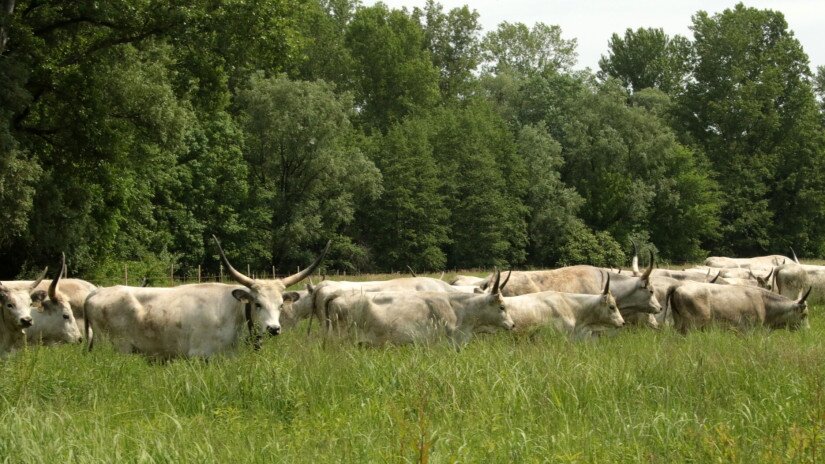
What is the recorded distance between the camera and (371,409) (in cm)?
856

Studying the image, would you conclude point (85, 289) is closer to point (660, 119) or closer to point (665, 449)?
point (665, 449)

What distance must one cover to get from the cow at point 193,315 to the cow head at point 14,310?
91 cm

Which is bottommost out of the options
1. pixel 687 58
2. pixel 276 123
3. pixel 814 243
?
pixel 814 243

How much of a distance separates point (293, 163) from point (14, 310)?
4205 cm

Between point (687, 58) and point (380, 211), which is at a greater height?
point (687, 58)

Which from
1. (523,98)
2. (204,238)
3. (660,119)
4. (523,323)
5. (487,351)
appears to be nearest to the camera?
(487,351)

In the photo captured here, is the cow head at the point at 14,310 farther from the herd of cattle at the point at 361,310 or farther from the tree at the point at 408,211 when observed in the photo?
the tree at the point at 408,211

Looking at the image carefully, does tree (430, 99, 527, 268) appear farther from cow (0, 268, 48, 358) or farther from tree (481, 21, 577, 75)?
cow (0, 268, 48, 358)

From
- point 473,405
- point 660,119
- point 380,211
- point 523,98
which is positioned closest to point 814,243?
point 660,119

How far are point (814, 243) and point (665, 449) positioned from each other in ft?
232

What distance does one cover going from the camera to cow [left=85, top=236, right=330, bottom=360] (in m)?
11.8

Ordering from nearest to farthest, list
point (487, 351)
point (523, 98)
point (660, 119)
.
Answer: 1. point (487, 351)
2. point (660, 119)
3. point (523, 98)

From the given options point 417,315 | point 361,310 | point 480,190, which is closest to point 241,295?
point 361,310

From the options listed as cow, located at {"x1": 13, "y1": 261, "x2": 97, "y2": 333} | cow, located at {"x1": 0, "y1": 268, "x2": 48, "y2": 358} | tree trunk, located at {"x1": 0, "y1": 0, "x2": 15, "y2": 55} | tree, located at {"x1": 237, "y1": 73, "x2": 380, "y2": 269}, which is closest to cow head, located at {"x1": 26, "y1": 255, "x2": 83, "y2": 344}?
cow, located at {"x1": 13, "y1": 261, "x2": 97, "y2": 333}
